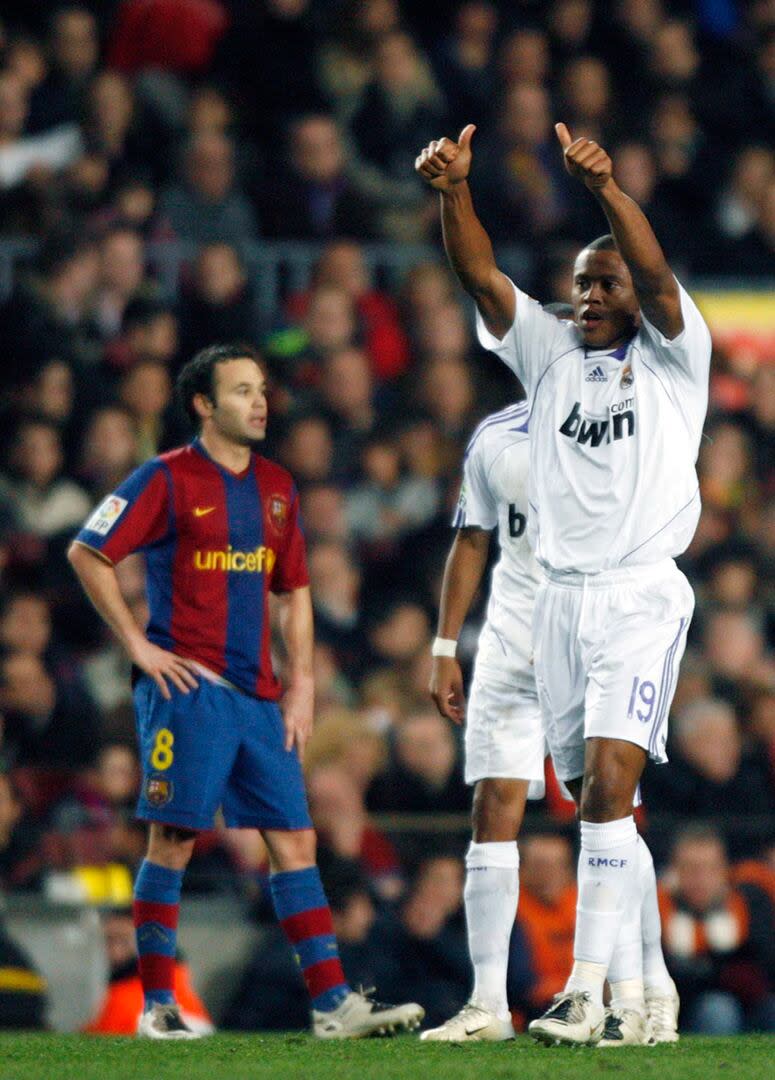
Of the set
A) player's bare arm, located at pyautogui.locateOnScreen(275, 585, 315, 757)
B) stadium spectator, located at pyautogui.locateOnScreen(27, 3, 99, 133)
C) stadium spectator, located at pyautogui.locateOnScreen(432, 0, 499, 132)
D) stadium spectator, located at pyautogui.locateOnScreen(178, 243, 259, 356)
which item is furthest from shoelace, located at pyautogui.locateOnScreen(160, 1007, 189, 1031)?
stadium spectator, located at pyautogui.locateOnScreen(432, 0, 499, 132)

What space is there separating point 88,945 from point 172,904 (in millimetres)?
2305

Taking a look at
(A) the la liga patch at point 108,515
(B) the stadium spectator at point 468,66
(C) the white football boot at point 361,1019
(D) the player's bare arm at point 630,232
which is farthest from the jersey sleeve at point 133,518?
(B) the stadium spectator at point 468,66

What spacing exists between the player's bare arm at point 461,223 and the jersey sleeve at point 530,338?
0.29ft

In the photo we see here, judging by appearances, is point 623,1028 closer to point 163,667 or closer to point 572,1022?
point 572,1022

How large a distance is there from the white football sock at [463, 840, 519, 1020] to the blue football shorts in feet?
1.73

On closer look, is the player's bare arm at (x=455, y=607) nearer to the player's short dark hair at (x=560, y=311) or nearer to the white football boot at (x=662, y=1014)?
the player's short dark hair at (x=560, y=311)

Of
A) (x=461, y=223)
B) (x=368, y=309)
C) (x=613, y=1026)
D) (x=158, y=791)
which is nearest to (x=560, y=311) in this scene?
(x=461, y=223)

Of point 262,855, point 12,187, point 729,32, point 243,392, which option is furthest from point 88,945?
point 729,32

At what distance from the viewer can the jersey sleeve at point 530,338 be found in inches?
249

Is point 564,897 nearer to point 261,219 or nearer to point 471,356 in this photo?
point 471,356

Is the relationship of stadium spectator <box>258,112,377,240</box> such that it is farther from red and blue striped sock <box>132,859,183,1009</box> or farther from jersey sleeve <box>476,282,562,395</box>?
red and blue striped sock <box>132,859,183,1009</box>

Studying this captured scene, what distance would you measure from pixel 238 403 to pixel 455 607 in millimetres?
887

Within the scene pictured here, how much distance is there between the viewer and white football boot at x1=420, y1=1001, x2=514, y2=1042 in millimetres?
6332

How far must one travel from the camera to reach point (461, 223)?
6.18 metres
